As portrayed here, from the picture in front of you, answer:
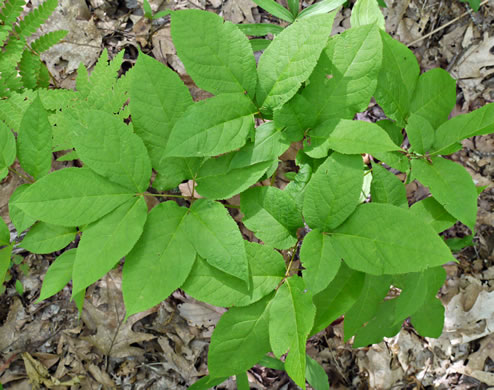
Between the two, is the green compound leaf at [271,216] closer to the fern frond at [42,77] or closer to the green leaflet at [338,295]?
the green leaflet at [338,295]

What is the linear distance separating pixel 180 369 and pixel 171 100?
2.16 m

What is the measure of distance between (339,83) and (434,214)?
662 millimetres

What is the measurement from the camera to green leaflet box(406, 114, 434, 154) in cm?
144

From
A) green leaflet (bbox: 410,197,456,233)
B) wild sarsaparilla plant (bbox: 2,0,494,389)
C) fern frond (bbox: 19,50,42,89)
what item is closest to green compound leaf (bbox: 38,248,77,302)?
wild sarsaparilla plant (bbox: 2,0,494,389)

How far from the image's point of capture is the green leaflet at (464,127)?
4.34 feet

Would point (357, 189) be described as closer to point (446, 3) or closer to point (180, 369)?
point (180, 369)

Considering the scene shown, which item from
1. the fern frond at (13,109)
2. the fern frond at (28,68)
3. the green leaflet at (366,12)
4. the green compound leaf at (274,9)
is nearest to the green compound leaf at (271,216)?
the green leaflet at (366,12)

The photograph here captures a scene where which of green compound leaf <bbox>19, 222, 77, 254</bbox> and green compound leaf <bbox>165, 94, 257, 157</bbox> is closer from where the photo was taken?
green compound leaf <bbox>165, 94, 257, 157</bbox>

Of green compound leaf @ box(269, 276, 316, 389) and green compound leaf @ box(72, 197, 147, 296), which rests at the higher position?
green compound leaf @ box(72, 197, 147, 296)

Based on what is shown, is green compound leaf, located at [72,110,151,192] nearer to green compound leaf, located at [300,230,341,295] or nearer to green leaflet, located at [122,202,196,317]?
green leaflet, located at [122,202,196,317]

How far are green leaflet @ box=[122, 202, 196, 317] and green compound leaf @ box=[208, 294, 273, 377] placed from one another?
0.88ft

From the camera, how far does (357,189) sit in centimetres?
126

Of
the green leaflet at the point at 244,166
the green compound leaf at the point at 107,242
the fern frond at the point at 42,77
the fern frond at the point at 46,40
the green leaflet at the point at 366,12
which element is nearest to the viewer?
the green compound leaf at the point at 107,242

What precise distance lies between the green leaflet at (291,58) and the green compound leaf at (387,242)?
0.50 meters
